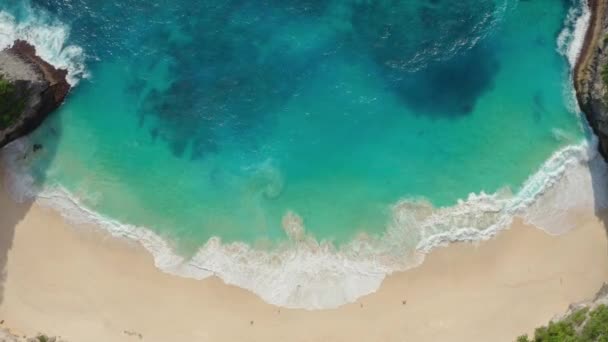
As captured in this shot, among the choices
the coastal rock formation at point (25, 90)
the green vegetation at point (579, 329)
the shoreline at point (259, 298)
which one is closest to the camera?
the green vegetation at point (579, 329)

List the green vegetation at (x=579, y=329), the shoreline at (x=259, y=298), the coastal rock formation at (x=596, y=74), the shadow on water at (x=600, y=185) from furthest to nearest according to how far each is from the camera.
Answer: the shadow on water at (x=600, y=185) → the coastal rock formation at (x=596, y=74) → the shoreline at (x=259, y=298) → the green vegetation at (x=579, y=329)

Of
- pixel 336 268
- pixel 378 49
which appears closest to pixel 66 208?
pixel 336 268

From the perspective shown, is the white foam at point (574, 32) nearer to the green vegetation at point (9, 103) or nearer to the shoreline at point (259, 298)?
the shoreline at point (259, 298)

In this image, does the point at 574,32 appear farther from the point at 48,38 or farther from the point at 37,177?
the point at 37,177

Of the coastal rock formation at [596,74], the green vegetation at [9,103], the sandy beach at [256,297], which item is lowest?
the sandy beach at [256,297]

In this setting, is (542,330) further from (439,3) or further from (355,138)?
(439,3)

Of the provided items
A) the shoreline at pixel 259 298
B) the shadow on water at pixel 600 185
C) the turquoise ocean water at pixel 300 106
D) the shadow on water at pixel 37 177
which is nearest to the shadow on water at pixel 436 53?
the turquoise ocean water at pixel 300 106

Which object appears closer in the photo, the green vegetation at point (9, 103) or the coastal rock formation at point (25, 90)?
the green vegetation at point (9, 103)
